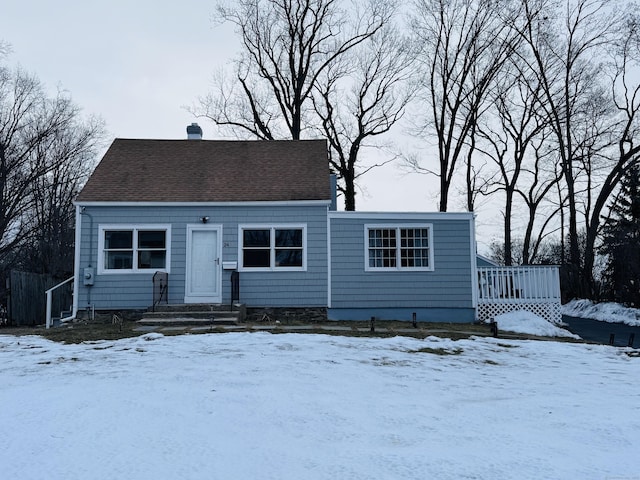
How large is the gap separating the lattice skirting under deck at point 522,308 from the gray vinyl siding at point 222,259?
13.8ft

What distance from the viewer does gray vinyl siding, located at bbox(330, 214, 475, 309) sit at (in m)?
13.5

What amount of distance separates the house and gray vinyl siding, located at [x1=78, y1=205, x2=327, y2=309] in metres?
0.03

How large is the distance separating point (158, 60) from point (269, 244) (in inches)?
251

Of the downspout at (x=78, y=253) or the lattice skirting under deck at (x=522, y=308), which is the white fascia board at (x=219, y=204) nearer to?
the downspout at (x=78, y=253)

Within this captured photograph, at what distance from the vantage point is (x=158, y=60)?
1509cm

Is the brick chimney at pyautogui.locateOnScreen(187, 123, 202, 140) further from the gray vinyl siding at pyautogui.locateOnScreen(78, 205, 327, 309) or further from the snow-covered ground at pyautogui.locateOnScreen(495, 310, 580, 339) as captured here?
the snow-covered ground at pyautogui.locateOnScreen(495, 310, 580, 339)

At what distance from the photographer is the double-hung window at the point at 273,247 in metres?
13.5

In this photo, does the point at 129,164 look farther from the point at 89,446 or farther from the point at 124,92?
the point at 89,446

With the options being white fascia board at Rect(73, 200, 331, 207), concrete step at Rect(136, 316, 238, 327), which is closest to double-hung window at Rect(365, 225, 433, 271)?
white fascia board at Rect(73, 200, 331, 207)

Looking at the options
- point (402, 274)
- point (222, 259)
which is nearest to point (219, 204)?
point (222, 259)

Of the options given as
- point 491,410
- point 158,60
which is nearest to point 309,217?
point 158,60

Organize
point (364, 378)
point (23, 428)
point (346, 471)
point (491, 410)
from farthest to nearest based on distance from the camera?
point (364, 378)
point (491, 410)
point (23, 428)
point (346, 471)

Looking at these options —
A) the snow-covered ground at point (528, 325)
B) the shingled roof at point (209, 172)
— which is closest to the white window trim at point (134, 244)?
the shingled roof at point (209, 172)

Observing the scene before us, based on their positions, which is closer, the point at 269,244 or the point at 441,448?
the point at 441,448
